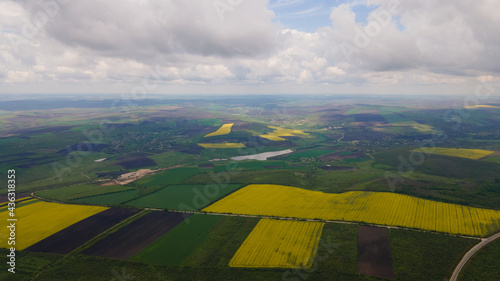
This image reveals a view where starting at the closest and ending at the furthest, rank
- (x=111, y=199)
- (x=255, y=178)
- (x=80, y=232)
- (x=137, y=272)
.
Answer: (x=137, y=272) < (x=80, y=232) < (x=111, y=199) < (x=255, y=178)

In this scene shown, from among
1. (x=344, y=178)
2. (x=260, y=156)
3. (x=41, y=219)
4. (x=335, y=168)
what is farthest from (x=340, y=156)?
(x=41, y=219)

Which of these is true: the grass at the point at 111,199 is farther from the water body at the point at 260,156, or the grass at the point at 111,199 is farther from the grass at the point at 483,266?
the grass at the point at 483,266

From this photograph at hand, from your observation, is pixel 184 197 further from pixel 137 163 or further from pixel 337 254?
pixel 137 163

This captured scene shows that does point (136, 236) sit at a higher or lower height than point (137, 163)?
lower

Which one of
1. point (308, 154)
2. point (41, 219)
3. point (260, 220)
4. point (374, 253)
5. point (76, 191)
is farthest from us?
point (308, 154)

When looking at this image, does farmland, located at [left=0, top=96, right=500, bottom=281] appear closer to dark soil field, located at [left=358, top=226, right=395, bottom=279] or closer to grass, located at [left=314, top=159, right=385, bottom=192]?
dark soil field, located at [left=358, top=226, right=395, bottom=279]

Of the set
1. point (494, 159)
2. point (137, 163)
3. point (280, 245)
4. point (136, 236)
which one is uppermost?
point (494, 159)

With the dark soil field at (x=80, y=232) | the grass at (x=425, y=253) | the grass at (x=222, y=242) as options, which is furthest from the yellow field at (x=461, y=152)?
the dark soil field at (x=80, y=232)

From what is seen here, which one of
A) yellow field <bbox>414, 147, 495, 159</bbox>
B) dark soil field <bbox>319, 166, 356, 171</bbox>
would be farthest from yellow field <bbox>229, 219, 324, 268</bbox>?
yellow field <bbox>414, 147, 495, 159</bbox>
